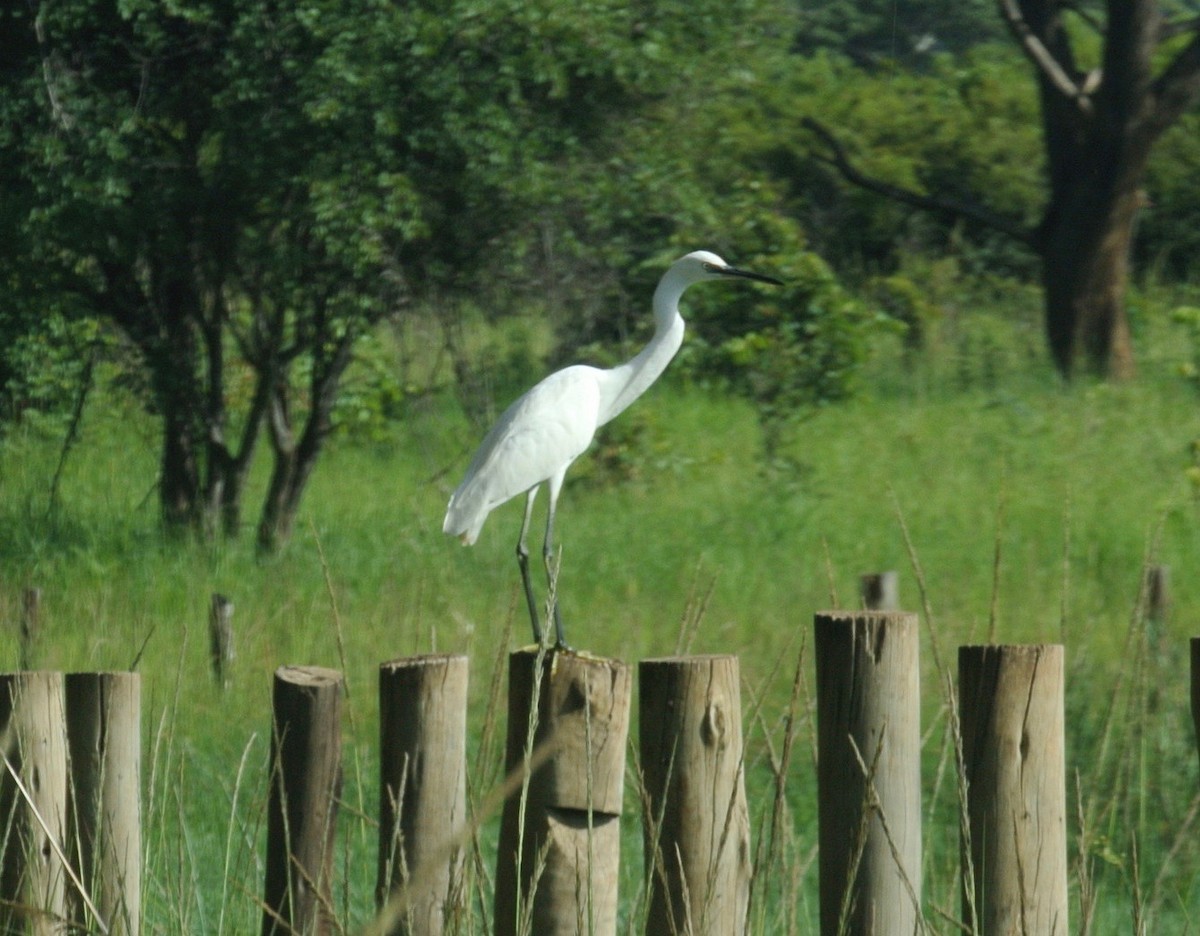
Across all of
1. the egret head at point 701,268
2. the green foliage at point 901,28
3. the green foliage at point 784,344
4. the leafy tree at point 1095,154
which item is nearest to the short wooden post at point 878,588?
the egret head at point 701,268

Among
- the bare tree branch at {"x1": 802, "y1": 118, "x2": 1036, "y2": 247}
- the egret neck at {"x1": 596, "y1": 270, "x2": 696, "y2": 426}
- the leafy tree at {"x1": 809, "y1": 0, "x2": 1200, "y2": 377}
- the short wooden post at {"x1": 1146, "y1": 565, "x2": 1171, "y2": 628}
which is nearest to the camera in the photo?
the egret neck at {"x1": 596, "y1": 270, "x2": 696, "y2": 426}

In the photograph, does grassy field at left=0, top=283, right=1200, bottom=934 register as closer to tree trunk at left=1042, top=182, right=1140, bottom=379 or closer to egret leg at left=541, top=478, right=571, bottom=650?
tree trunk at left=1042, top=182, right=1140, bottom=379

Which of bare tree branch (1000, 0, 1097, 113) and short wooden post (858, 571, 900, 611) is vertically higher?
bare tree branch (1000, 0, 1097, 113)

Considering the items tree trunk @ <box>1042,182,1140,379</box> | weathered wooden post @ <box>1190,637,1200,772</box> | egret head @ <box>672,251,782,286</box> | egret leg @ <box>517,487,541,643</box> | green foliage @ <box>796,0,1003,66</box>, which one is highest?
green foliage @ <box>796,0,1003,66</box>

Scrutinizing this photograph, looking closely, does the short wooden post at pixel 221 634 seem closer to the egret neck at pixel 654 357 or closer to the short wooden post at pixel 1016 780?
the egret neck at pixel 654 357

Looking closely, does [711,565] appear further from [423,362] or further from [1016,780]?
[1016,780]

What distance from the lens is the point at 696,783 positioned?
7.63 ft

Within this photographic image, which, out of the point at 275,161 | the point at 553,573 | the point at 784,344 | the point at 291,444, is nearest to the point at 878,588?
the point at 275,161

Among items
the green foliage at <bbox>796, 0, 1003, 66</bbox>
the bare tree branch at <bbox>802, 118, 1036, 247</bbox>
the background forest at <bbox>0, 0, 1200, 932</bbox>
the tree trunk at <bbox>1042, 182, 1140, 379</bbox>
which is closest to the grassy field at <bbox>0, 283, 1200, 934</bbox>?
the background forest at <bbox>0, 0, 1200, 932</bbox>

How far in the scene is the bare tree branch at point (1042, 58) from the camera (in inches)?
506

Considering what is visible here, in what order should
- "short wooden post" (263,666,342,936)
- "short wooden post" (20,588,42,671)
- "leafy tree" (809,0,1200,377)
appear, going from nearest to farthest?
"short wooden post" (263,666,342,936) < "short wooden post" (20,588,42,671) < "leafy tree" (809,0,1200,377)

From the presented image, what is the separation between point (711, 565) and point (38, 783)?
629cm

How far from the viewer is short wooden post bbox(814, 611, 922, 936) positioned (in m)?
2.27

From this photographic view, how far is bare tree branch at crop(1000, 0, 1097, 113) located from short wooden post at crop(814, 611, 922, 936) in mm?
11405
